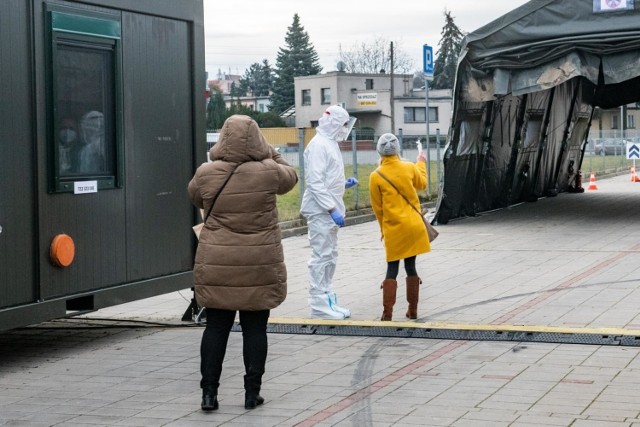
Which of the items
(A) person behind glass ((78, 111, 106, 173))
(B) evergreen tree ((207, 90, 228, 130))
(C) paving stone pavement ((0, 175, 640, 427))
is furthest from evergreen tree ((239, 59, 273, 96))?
(A) person behind glass ((78, 111, 106, 173))

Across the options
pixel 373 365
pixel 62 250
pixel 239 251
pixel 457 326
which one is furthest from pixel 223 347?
pixel 457 326

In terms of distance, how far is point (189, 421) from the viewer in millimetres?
6621

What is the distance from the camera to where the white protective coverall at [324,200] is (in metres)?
9.92

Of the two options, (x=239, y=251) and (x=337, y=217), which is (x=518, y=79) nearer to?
(x=337, y=217)

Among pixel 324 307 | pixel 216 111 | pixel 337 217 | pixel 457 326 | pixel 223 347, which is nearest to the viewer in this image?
pixel 223 347

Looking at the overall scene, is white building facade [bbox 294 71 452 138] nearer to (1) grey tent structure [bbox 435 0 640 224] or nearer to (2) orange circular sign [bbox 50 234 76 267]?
(1) grey tent structure [bbox 435 0 640 224]

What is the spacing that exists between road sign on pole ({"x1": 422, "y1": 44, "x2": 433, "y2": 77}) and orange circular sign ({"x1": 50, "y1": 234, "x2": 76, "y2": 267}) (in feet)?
49.2

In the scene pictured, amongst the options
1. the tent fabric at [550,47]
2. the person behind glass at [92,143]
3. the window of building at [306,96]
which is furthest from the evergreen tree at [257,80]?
the person behind glass at [92,143]

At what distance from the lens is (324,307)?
1019cm

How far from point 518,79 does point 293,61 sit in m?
91.6

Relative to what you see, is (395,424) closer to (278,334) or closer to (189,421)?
(189,421)

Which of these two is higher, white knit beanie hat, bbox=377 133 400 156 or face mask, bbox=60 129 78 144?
face mask, bbox=60 129 78 144

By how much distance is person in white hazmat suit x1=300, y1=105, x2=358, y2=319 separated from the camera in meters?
9.91

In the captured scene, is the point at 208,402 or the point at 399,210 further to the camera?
the point at 399,210
